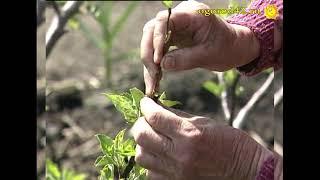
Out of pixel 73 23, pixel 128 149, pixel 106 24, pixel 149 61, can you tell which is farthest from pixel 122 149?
pixel 73 23

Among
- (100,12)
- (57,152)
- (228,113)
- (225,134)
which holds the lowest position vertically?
(57,152)

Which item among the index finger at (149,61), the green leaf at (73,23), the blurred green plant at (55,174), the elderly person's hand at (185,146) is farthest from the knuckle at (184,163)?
the green leaf at (73,23)

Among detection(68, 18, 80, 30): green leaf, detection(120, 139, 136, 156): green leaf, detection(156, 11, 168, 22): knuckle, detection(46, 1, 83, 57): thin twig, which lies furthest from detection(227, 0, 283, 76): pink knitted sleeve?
detection(68, 18, 80, 30): green leaf

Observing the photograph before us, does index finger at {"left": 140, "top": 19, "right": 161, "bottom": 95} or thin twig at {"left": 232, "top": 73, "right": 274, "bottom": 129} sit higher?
index finger at {"left": 140, "top": 19, "right": 161, "bottom": 95}

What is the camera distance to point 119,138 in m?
0.82

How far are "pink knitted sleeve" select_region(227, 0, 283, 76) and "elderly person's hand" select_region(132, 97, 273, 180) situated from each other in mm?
145

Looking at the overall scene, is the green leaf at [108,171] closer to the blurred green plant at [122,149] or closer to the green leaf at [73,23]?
the blurred green plant at [122,149]

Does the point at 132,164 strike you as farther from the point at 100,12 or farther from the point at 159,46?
the point at 100,12

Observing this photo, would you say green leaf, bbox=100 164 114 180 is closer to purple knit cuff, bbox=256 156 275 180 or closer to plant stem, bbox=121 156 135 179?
plant stem, bbox=121 156 135 179

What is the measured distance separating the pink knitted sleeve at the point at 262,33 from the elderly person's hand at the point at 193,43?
1cm

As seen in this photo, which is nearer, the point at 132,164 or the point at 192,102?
the point at 132,164

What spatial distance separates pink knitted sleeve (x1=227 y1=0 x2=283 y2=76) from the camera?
2.91 ft
